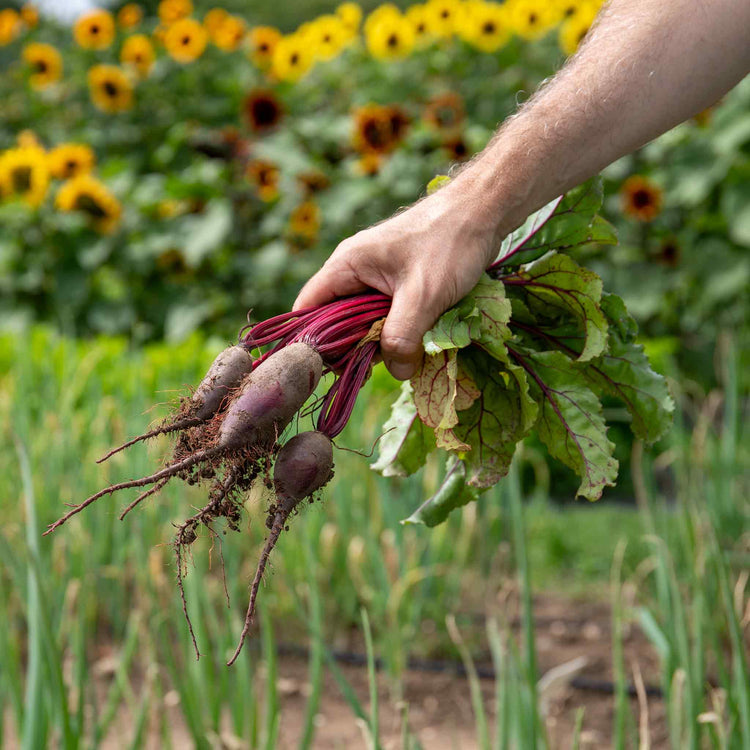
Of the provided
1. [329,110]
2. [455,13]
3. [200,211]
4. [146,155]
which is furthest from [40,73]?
[455,13]

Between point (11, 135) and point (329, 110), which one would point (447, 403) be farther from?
point (11, 135)

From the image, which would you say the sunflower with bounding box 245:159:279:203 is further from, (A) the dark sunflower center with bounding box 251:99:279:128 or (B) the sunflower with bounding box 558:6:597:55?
(B) the sunflower with bounding box 558:6:597:55

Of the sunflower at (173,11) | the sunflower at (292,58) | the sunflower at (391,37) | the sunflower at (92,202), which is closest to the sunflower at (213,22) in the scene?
the sunflower at (173,11)

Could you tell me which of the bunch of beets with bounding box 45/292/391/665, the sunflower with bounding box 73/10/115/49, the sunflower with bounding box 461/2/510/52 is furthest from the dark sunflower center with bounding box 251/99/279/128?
the bunch of beets with bounding box 45/292/391/665

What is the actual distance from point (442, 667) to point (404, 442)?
128 cm

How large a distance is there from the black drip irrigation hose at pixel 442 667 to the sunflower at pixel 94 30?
459 cm

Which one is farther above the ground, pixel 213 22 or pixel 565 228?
pixel 213 22

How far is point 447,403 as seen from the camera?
103 cm

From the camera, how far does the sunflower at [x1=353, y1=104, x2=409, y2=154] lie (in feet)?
14.2

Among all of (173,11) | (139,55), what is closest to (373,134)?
(139,55)

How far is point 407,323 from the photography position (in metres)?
1.02

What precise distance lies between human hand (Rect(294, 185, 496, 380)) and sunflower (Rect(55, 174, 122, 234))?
3.96m

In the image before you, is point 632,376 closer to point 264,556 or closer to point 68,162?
point 264,556

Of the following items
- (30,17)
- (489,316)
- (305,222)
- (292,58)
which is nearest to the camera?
(489,316)
